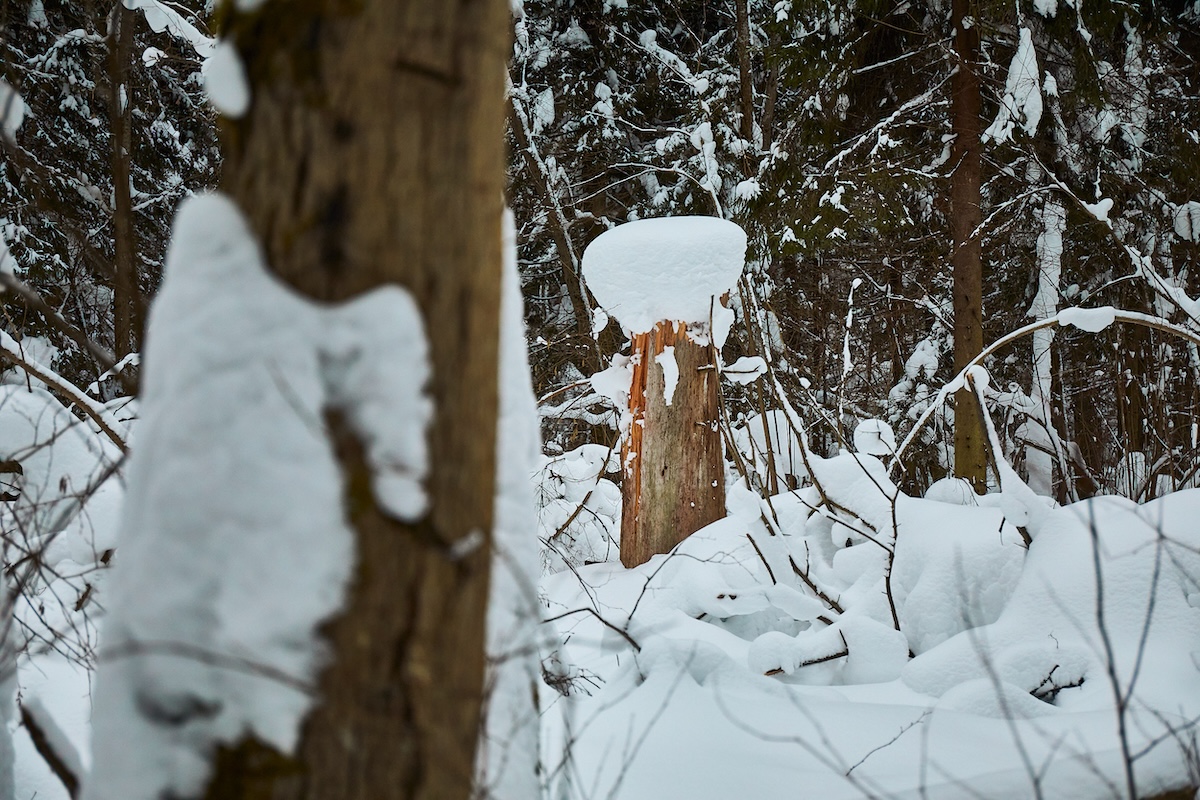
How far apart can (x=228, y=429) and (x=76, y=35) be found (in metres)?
9.58

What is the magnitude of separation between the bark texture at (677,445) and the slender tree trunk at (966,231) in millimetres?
3537

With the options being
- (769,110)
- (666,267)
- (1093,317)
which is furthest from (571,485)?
(769,110)

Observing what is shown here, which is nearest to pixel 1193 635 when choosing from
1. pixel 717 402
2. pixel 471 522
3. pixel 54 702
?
pixel 717 402

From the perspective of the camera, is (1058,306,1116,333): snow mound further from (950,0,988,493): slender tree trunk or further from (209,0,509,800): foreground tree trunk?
(950,0,988,493): slender tree trunk

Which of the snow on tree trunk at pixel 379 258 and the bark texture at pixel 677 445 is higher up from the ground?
the bark texture at pixel 677 445

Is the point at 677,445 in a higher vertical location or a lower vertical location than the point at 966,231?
lower

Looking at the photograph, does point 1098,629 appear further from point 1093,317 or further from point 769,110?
point 769,110

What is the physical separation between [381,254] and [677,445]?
341 cm

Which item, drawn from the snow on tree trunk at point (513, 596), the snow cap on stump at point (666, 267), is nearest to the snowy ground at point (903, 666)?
the snow on tree trunk at point (513, 596)

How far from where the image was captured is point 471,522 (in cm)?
96

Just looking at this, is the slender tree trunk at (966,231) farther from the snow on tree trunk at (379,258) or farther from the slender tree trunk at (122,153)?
the slender tree trunk at (122,153)

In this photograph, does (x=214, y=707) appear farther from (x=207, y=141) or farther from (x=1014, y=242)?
(x=207, y=141)

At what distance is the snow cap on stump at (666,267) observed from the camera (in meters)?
4.08

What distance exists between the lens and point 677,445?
4234mm
